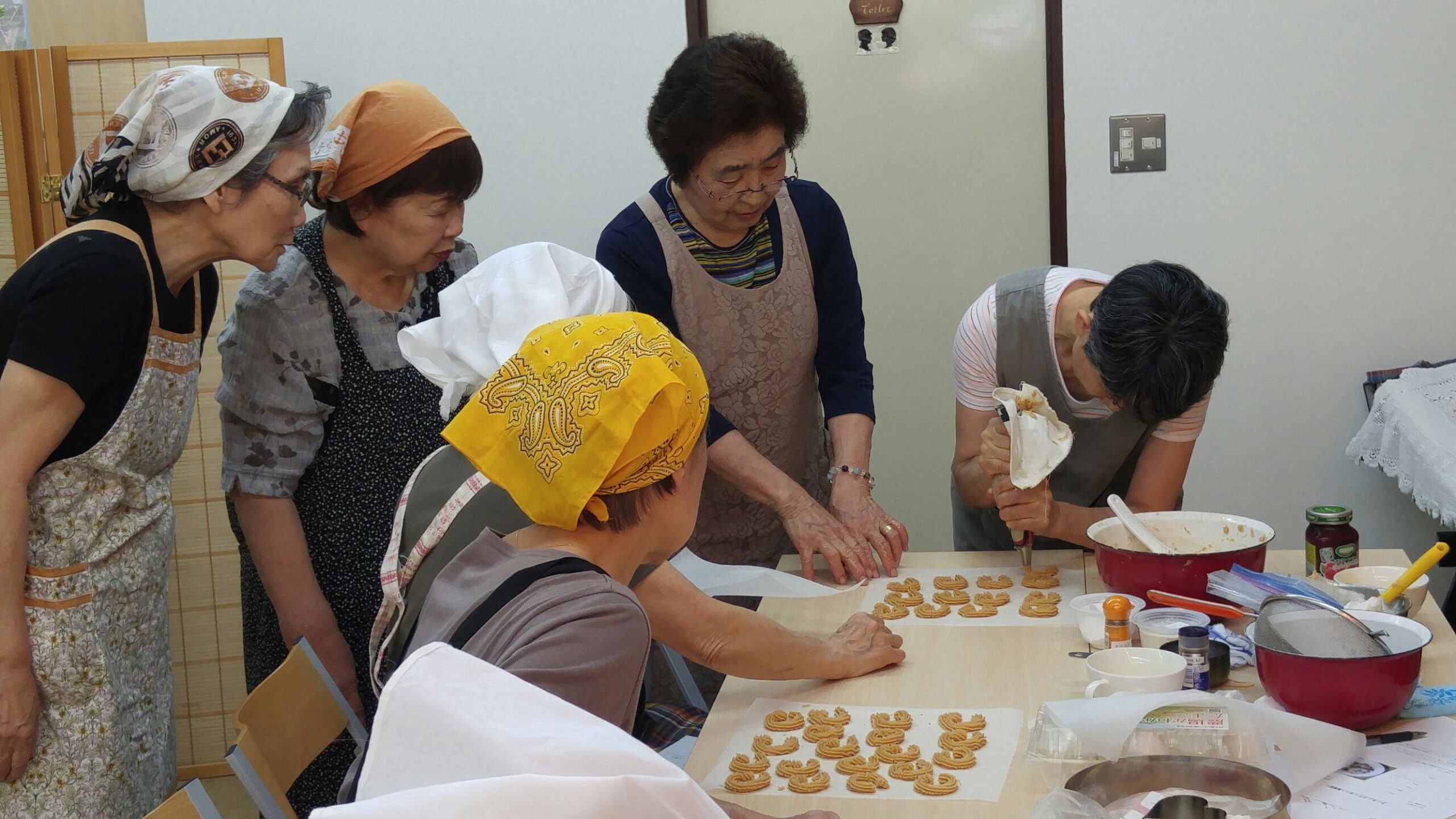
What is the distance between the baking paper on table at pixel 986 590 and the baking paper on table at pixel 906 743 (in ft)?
1.09

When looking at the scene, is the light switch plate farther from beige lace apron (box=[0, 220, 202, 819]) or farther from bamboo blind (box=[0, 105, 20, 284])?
bamboo blind (box=[0, 105, 20, 284])

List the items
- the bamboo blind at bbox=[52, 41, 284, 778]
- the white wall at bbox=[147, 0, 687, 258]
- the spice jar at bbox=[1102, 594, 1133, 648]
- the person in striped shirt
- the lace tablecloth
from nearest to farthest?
1. the spice jar at bbox=[1102, 594, 1133, 648]
2. the person in striped shirt
3. the lace tablecloth
4. the bamboo blind at bbox=[52, 41, 284, 778]
5. the white wall at bbox=[147, 0, 687, 258]

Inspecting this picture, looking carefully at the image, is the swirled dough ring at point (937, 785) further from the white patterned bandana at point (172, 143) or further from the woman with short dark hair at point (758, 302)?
the white patterned bandana at point (172, 143)

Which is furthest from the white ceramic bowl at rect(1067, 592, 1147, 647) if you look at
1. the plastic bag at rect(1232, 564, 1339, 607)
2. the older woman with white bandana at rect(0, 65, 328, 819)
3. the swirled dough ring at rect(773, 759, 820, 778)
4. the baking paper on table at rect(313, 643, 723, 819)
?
the older woman with white bandana at rect(0, 65, 328, 819)

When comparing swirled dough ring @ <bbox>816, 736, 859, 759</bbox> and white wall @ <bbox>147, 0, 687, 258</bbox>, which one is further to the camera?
white wall @ <bbox>147, 0, 687, 258</bbox>

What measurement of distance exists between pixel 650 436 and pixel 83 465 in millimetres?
1052

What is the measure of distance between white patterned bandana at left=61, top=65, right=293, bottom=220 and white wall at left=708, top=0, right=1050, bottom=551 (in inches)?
84.4

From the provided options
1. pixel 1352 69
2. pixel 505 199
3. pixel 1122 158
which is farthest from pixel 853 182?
pixel 1352 69

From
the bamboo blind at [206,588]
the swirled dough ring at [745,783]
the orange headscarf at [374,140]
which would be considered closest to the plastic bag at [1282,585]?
the swirled dough ring at [745,783]

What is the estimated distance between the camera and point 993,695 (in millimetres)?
1559

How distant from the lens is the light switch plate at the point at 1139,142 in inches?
136

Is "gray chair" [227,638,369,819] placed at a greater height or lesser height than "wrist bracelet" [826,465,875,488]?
lesser

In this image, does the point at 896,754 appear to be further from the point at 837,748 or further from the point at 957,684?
the point at 957,684

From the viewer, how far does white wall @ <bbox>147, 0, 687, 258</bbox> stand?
3668 mm
